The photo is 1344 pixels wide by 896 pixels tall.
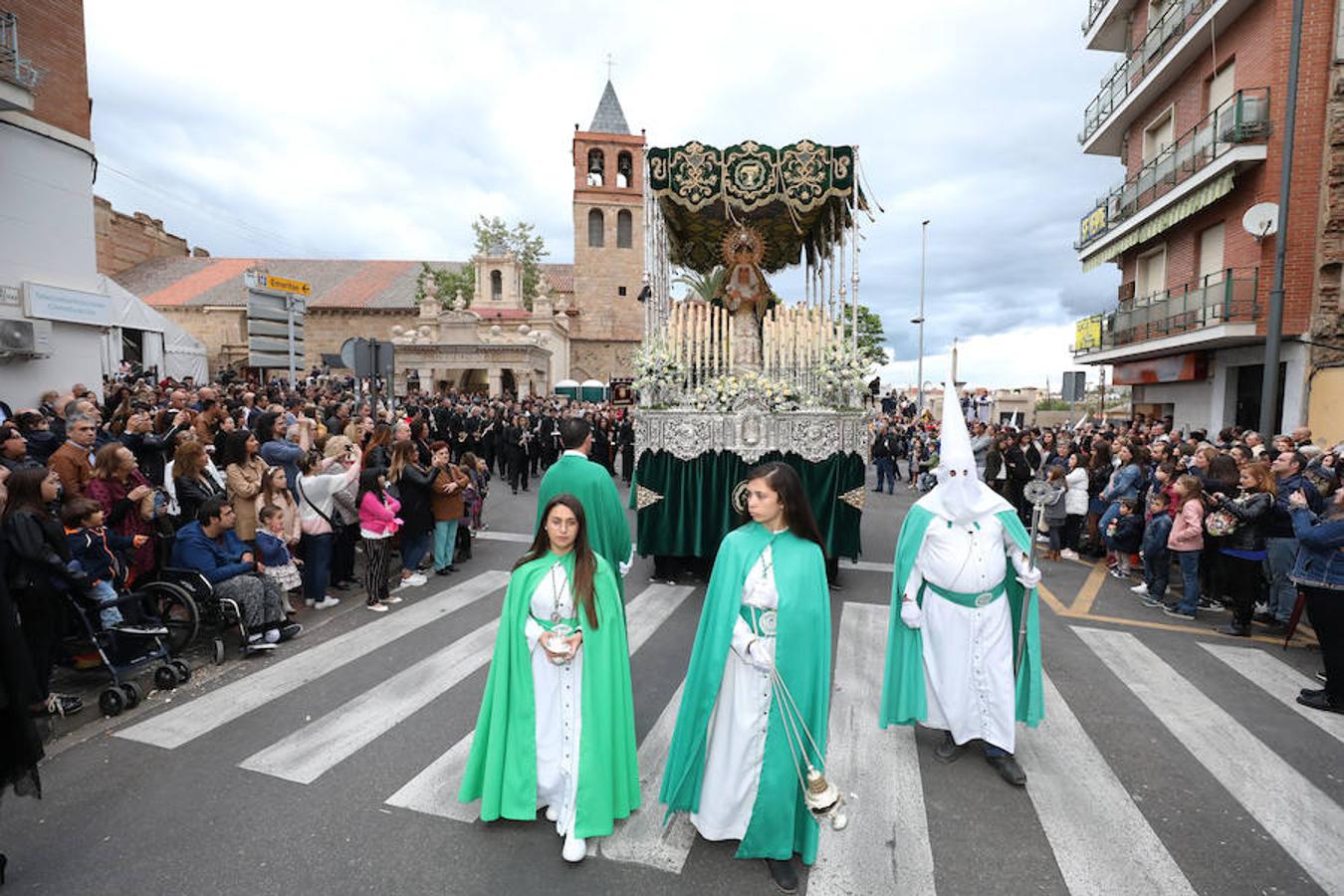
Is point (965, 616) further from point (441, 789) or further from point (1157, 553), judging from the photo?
point (1157, 553)

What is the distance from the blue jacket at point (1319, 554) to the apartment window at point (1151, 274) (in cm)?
1601

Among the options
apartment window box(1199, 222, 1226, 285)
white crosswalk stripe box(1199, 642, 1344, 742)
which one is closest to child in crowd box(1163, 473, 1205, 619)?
white crosswalk stripe box(1199, 642, 1344, 742)

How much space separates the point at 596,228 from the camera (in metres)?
49.8

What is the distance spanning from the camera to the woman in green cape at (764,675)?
2.95 meters

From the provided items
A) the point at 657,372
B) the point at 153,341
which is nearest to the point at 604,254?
the point at 153,341

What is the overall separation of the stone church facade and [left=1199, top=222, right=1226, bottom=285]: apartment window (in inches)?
1327

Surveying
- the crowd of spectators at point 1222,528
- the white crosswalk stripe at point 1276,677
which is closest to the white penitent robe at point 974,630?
the white crosswalk stripe at point 1276,677

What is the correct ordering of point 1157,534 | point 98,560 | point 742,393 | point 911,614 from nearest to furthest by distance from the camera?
point 911,614 < point 98,560 < point 1157,534 < point 742,393

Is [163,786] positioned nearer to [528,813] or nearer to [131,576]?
[528,813]

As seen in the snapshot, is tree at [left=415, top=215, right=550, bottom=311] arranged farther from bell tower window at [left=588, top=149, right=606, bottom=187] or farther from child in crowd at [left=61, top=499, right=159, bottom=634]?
child in crowd at [left=61, top=499, right=159, bottom=634]

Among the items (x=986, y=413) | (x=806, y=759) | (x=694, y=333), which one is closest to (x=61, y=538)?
(x=806, y=759)

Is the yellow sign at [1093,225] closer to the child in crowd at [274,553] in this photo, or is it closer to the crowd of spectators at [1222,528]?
the crowd of spectators at [1222,528]

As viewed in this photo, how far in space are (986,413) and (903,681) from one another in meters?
20.2

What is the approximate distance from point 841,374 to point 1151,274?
16562 millimetres
